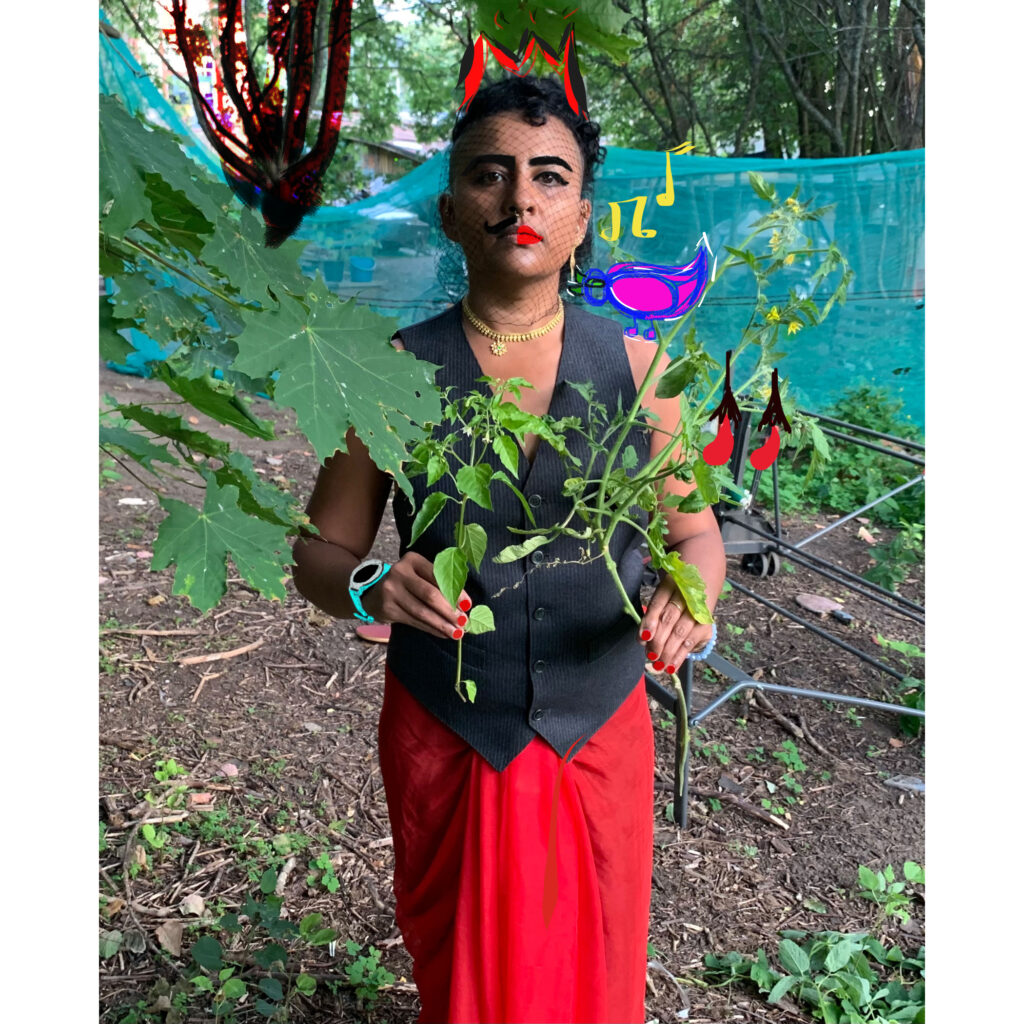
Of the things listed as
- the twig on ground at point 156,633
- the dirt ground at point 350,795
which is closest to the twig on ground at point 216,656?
the dirt ground at point 350,795

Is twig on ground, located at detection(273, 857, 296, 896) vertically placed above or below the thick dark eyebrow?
below

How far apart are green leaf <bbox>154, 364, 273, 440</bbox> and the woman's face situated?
1.27 ft

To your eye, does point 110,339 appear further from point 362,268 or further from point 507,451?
point 362,268

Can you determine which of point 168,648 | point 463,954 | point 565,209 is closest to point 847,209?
point 168,648

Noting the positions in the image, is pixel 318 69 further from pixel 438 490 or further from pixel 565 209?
pixel 438 490

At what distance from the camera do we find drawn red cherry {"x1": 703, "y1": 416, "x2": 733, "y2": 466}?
2.95ft

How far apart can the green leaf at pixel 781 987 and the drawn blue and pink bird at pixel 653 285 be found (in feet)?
4.50

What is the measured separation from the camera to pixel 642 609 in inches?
47.6

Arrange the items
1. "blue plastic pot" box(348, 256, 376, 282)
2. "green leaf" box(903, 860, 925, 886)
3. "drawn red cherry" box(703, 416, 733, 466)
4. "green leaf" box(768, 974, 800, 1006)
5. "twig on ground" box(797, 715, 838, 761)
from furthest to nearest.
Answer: "blue plastic pot" box(348, 256, 376, 282) → "twig on ground" box(797, 715, 838, 761) → "green leaf" box(903, 860, 925, 886) → "green leaf" box(768, 974, 800, 1006) → "drawn red cherry" box(703, 416, 733, 466)

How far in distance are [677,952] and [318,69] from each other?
1.83 m

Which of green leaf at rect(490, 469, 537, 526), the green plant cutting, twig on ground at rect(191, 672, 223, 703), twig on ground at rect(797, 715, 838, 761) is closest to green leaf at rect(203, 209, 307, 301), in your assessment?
the green plant cutting

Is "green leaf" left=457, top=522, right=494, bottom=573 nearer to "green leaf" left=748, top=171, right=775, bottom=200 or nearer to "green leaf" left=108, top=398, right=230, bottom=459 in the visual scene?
"green leaf" left=108, top=398, right=230, bottom=459

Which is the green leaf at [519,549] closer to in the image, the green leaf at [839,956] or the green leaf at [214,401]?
the green leaf at [214,401]

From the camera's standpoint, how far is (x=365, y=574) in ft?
3.60
